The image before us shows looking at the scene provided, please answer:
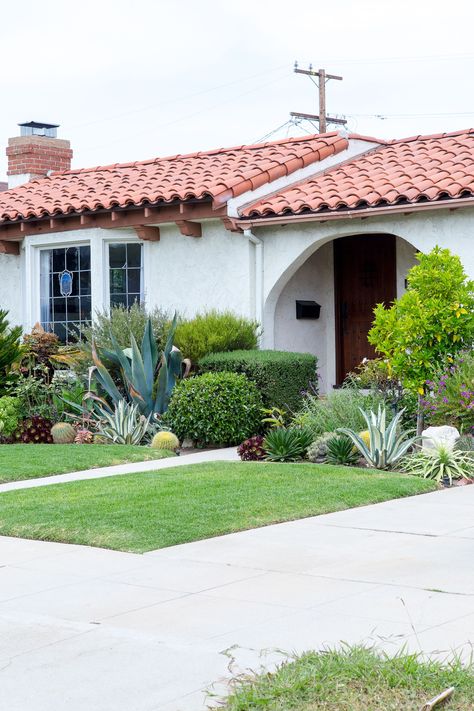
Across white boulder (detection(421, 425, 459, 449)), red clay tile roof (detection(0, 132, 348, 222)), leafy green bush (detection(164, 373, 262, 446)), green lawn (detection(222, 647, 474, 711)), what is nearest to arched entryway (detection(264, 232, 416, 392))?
red clay tile roof (detection(0, 132, 348, 222))

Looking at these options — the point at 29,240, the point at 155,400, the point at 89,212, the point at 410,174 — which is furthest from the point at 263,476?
the point at 29,240

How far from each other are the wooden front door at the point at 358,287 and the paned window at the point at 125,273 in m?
3.14

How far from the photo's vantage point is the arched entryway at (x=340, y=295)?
16.3 meters

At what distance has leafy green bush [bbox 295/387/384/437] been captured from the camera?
12758 millimetres

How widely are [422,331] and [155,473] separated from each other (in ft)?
10.7

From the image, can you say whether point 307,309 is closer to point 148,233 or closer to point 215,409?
point 148,233

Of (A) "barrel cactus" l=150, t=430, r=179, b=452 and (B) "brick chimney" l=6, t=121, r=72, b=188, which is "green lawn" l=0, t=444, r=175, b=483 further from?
(B) "brick chimney" l=6, t=121, r=72, b=188

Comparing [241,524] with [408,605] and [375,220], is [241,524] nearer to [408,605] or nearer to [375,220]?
[408,605]

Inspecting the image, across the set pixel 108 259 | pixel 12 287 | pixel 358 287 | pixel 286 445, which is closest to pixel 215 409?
pixel 286 445

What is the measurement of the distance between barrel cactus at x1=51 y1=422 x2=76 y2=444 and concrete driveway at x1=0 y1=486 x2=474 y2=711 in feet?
20.2

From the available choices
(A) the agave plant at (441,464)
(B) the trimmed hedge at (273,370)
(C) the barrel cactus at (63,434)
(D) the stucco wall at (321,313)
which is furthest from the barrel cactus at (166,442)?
(D) the stucco wall at (321,313)

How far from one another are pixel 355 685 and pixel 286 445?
7.46m

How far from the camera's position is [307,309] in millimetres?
16594

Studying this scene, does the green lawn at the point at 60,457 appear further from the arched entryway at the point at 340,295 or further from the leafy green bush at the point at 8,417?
the arched entryway at the point at 340,295
